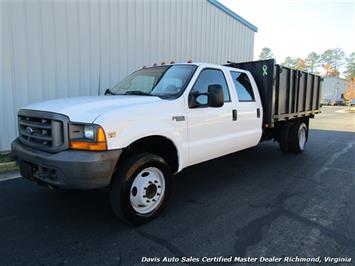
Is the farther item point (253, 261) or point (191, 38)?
point (191, 38)

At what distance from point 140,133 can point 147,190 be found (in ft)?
2.47

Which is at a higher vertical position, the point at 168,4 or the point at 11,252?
the point at 168,4

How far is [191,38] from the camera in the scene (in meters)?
9.97

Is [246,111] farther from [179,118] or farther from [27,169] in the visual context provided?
[27,169]

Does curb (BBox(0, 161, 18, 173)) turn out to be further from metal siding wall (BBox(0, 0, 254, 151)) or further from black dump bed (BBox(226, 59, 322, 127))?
black dump bed (BBox(226, 59, 322, 127))

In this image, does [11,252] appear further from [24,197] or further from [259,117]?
[259,117]

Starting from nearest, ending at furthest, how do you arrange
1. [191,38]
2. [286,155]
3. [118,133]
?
1. [118,133]
2. [286,155]
3. [191,38]

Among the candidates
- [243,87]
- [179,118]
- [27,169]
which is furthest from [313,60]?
[27,169]

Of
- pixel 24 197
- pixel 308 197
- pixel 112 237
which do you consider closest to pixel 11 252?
pixel 112 237

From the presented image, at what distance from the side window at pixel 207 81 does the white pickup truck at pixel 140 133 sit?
15 mm

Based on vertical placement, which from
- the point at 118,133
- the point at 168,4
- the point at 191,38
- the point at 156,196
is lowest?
the point at 156,196

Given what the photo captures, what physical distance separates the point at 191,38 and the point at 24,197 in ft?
26.4

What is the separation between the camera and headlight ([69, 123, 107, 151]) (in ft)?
8.78

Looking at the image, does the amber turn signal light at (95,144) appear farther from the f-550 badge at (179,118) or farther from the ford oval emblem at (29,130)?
the f-550 badge at (179,118)
